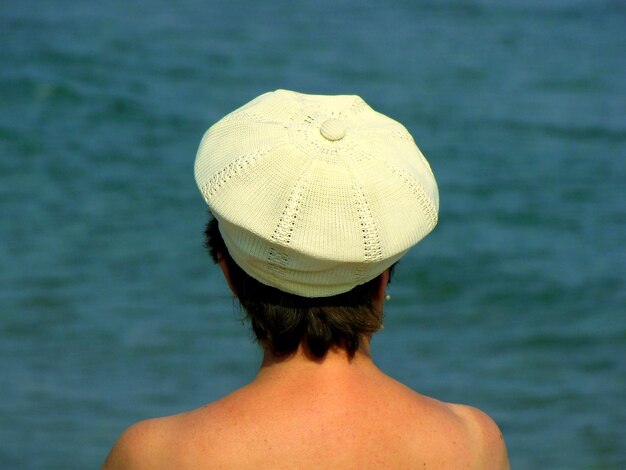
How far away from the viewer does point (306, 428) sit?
206 cm

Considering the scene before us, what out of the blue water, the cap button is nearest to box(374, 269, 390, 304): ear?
the cap button

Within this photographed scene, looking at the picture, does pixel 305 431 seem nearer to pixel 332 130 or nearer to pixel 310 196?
pixel 310 196

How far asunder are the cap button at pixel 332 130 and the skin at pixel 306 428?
319 millimetres

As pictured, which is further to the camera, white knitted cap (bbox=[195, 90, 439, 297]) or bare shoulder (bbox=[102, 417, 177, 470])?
bare shoulder (bbox=[102, 417, 177, 470])

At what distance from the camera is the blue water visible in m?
5.07

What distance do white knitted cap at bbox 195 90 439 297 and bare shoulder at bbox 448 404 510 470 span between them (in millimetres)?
444

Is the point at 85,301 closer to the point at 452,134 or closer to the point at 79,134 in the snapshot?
the point at 79,134

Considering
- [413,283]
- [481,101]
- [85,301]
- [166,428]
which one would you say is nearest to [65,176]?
[85,301]

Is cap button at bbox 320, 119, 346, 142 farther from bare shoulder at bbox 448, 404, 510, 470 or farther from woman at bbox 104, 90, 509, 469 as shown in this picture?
bare shoulder at bbox 448, 404, 510, 470

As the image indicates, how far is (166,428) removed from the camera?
2.12m

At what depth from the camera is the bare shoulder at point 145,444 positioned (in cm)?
211

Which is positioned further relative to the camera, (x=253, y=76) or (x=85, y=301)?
(x=253, y=76)

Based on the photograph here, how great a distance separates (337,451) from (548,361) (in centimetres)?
361

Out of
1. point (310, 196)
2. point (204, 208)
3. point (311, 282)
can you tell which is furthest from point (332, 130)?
point (204, 208)
